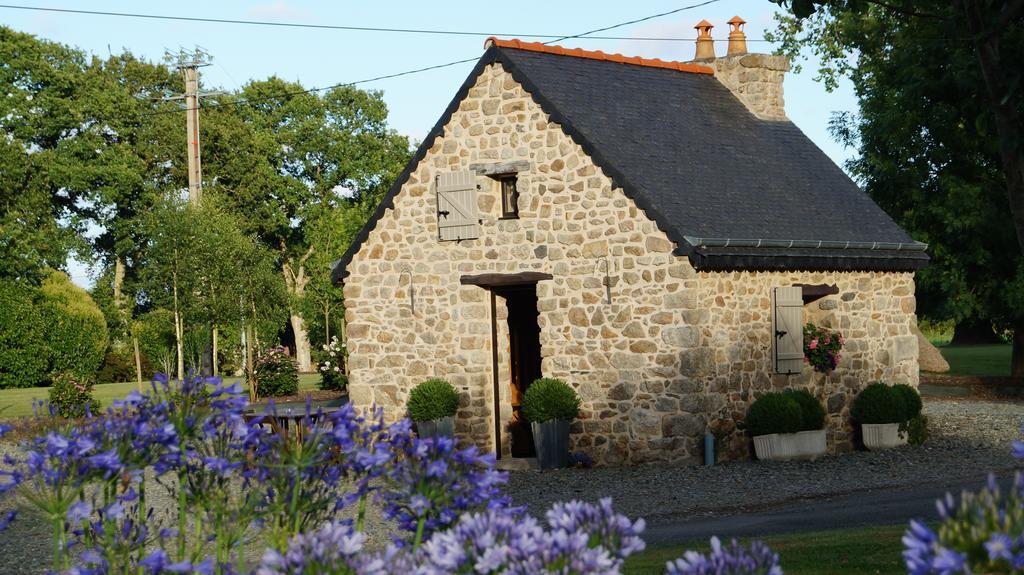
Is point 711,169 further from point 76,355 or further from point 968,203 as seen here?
point 76,355

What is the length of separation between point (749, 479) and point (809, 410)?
247 centimetres

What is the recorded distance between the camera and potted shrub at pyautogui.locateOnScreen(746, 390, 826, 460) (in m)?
16.7

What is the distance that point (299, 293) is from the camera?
2135 inches

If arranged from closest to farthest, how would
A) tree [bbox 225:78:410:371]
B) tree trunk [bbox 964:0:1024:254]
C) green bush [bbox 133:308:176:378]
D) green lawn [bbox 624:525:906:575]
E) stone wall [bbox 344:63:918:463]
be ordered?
green lawn [bbox 624:525:906:575], tree trunk [bbox 964:0:1024:254], stone wall [bbox 344:63:918:463], green bush [bbox 133:308:176:378], tree [bbox 225:78:410:371]

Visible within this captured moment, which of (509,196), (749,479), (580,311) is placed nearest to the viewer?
(749,479)

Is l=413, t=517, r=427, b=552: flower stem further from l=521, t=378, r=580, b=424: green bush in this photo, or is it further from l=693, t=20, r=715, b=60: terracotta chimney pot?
l=693, t=20, r=715, b=60: terracotta chimney pot

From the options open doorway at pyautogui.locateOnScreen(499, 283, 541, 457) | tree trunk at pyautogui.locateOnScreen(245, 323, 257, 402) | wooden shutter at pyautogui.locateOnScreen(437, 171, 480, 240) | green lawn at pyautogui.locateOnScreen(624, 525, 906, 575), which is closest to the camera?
green lawn at pyautogui.locateOnScreen(624, 525, 906, 575)

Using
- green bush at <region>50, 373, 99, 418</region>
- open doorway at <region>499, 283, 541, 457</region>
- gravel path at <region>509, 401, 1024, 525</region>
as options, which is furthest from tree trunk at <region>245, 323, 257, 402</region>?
gravel path at <region>509, 401, 1024, 525</region>

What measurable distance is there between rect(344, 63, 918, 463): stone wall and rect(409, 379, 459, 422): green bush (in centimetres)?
32

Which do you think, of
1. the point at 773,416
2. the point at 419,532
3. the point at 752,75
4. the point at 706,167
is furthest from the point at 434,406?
the point at 419,532

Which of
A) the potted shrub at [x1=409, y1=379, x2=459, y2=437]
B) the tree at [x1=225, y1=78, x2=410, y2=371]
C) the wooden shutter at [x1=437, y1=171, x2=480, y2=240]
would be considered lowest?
the potted shrub at [x1=409, y1=379, x2=459, y2=437]

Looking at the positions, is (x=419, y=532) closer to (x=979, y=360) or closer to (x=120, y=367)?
(x=979, y=360)

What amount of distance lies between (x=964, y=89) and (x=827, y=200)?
778cm

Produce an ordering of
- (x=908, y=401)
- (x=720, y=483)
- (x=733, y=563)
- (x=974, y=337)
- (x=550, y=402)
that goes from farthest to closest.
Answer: (x=974, y=337) < (x=908, y=401) < (x=550, y=402) < (x=720, y=483) < (x=733, y=563)
